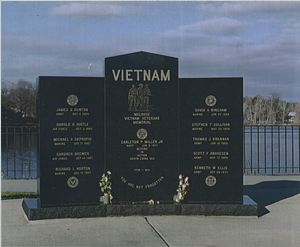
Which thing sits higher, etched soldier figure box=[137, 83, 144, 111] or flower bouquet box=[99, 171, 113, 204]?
etched soldier figure box=[137, 83, 144, 111]

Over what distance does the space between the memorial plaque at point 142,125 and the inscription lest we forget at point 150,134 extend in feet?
0.06

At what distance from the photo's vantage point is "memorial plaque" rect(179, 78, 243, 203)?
22.6 ft

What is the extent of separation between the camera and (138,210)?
6.69m

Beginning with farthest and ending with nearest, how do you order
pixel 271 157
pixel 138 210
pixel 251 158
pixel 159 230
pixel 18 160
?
1. pixel 271 157
2. pixel 18 160
3. pixel 251 158
4. pixel 138 210
5. pixel 159 230

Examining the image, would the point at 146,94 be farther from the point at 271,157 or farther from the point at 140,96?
the point at 271,157

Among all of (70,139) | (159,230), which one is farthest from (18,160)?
(159,230)

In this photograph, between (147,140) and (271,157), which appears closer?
(147,140)

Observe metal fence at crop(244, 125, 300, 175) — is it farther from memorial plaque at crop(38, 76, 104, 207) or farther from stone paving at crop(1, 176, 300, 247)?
memorial plaque at crop(38, 76, 104, 207)

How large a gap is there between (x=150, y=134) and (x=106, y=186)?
126 cm

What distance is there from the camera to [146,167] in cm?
687

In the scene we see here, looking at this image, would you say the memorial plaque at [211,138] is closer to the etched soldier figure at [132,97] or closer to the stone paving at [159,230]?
the stone paving at [159,230]

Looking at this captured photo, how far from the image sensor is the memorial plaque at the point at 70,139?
21.8ft

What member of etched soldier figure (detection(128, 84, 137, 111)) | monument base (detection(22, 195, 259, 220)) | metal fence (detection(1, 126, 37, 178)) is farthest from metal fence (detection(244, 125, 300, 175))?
metal fence (detection(1, 126, 37, 178))

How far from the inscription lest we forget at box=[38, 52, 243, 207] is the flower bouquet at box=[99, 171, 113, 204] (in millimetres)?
116
